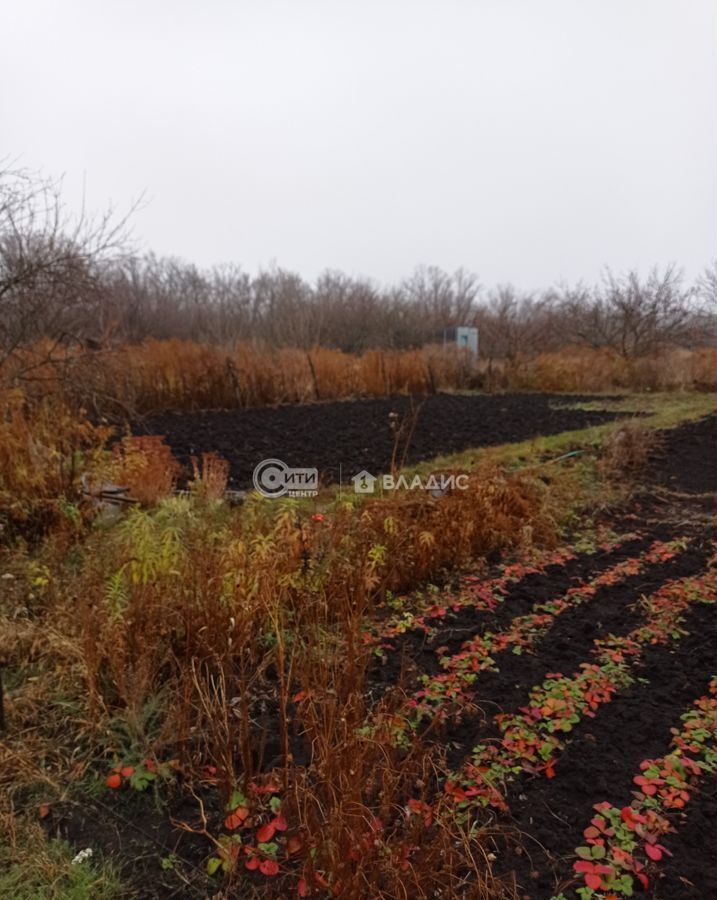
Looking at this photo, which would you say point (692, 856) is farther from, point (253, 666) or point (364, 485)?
point (364, 485)

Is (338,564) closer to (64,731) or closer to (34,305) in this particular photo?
(64,731)

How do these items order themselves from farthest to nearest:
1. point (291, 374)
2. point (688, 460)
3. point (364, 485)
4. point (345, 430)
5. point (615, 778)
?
point (291, 374)
point (345, 430)
point (688, 460)
point (364, 485)
point (615, 778)

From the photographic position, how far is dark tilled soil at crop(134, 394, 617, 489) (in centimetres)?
674

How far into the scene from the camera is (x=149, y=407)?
11398mm

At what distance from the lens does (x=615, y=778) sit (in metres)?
2.00

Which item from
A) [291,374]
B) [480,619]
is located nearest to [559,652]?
[480,619]

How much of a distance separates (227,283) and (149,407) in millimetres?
27649

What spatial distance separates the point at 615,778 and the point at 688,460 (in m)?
5.70

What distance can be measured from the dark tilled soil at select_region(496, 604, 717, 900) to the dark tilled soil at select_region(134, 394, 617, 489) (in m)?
3.32

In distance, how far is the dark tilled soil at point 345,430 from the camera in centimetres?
674

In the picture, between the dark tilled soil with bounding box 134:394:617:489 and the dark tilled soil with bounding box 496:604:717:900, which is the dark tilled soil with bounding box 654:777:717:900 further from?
the dark tilled soil with bounding box 134:394:617:489

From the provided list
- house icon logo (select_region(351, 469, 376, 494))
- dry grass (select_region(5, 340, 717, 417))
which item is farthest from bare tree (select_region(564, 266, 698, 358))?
house icon logo (select_region(351, 469, 376, 494))

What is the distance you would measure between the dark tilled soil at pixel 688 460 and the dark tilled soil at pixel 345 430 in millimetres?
1633

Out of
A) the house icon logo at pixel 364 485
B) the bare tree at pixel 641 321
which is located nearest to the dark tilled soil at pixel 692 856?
the house icon logo at pixel 364 485
